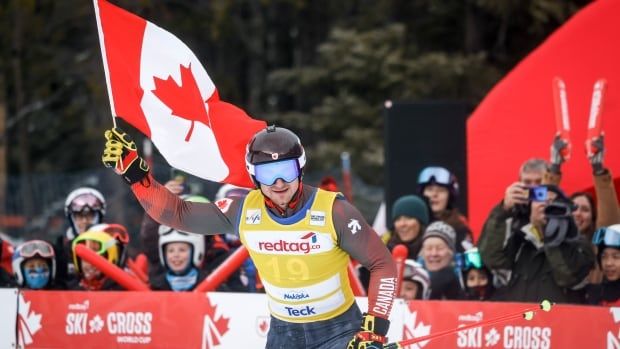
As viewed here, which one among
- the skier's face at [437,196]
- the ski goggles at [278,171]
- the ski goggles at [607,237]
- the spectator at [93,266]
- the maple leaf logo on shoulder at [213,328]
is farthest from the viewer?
the skier's face at [437,196]

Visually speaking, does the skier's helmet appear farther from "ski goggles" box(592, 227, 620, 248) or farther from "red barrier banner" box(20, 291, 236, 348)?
"ski goggles" box(592, 227, 620, 248)

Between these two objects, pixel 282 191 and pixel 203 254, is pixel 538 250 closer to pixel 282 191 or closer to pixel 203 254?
pixel 203 254

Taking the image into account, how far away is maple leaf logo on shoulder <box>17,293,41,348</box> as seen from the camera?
9.53 m

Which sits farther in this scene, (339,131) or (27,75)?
(27,75)

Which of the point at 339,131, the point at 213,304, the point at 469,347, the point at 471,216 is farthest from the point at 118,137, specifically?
the point at 339,131

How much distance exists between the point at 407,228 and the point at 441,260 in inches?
21.7

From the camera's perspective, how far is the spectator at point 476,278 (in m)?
9.48

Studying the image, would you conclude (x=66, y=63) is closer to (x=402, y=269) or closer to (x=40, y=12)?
(x=40, y=12)

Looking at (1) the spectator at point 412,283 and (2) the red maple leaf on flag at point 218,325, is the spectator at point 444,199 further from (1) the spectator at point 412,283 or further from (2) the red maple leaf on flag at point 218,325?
(2) the red maple leaf on flag at point 218,325

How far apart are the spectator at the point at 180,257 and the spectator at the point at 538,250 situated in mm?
2290

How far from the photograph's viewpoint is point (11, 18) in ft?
92.5

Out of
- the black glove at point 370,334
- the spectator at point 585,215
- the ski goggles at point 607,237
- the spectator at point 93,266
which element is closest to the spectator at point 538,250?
the ski goggles at point 607,237

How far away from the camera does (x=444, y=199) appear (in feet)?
36.3

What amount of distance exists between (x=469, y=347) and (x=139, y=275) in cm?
370
